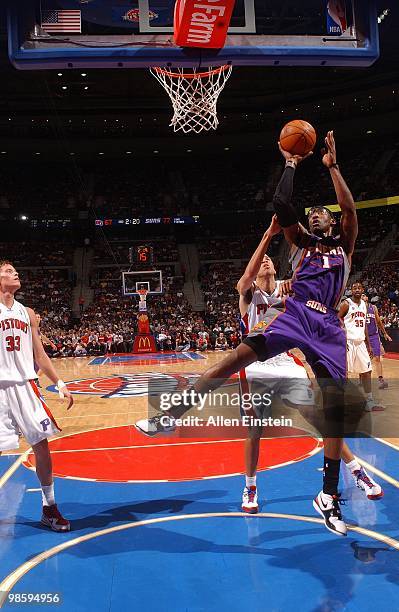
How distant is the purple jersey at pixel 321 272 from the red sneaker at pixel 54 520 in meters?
2.39

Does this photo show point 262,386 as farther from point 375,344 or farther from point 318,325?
point 375,344

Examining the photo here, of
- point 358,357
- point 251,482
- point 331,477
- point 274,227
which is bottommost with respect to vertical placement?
point 251,482

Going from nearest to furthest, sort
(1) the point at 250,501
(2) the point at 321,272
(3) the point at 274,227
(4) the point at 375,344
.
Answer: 1. (2) the point at 321,272
2. (3) the point at 274,227
3. (1) the point at 250,501
4. (4) the point at 375,344

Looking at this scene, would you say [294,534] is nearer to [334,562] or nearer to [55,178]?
[334,562]

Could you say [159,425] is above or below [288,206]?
below

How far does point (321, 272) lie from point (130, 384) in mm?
9169

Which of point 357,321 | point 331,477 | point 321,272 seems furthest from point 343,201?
point 357,321

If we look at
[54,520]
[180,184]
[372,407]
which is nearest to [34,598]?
[54,520]

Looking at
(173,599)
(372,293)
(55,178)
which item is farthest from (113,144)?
(173,599)

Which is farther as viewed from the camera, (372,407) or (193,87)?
(193,87)

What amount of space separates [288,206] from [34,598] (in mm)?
2730

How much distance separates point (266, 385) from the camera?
441 cm

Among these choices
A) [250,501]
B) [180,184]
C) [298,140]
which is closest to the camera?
[298,140]

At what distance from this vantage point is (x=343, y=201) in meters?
3.49
